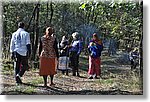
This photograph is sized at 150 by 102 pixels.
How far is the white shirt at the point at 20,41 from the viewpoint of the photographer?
2.97 metres

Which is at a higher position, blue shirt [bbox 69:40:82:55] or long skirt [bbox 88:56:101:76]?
blue shirt [bbox 69:40:82:55]

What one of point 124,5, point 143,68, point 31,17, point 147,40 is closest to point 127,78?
point 143,68

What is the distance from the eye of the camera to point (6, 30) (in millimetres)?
2988

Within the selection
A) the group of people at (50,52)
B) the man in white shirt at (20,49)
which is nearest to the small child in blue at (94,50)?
the group of people at (50,52)

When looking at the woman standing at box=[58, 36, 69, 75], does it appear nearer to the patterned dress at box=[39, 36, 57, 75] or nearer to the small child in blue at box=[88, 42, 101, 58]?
the patterned dress at box=[39, 36, 57, 75]

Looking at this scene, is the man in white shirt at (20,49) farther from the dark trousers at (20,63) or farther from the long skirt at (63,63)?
the long skirt at (63,63)

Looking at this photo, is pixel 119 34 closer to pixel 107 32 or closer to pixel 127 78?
pixel 107 32

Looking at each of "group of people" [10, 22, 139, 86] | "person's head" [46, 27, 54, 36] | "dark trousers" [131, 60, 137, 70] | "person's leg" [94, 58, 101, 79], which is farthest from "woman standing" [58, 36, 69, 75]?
"dark trousers" [131, 60, 137, 70]

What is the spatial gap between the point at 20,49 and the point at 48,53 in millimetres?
215

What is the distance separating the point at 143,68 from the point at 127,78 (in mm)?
143

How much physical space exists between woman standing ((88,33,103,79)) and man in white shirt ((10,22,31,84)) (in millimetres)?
474

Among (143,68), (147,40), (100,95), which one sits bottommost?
(100,95)

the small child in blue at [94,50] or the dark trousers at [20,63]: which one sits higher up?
the small child in blue at [94,50]

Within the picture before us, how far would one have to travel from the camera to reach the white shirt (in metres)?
2.97
